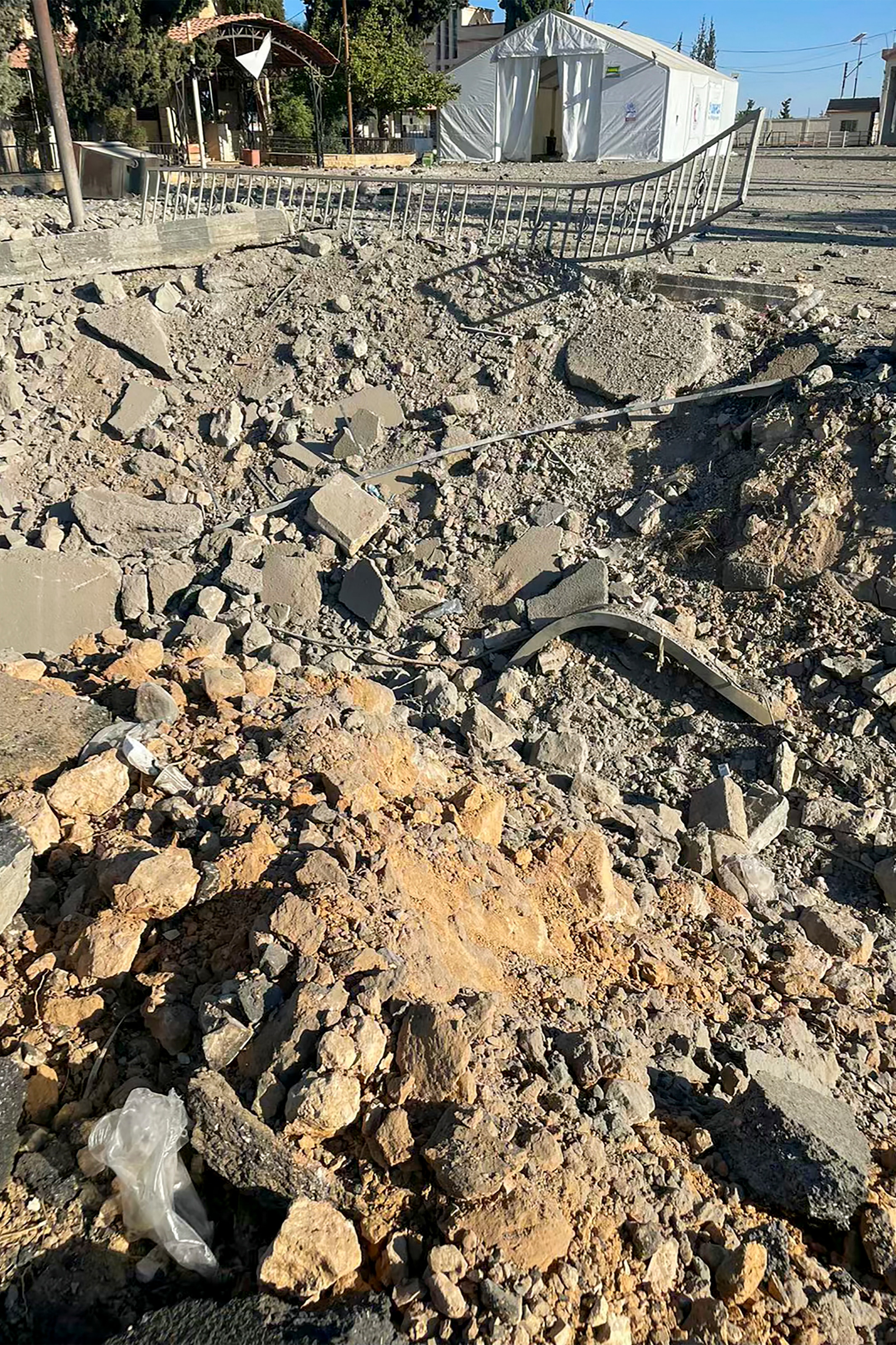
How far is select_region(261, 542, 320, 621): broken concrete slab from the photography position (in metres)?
6.09

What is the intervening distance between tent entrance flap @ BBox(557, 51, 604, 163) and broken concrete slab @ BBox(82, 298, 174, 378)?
49.5 ft

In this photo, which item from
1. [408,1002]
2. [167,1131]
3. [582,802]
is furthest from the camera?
[582,802]

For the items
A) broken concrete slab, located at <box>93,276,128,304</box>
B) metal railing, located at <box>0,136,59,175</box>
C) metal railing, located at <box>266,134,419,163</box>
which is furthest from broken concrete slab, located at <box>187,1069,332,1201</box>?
metal railing, located at <box>266,134,419,163</box>

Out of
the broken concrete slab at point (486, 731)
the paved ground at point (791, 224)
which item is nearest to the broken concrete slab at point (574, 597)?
the broken concrete slab at point (486, 731)

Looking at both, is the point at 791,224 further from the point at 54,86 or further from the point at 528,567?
the point at 54,86

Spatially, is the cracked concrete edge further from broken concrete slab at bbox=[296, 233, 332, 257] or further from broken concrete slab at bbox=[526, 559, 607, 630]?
broken concrete slab at bbox=[296, 233, 332, 257]

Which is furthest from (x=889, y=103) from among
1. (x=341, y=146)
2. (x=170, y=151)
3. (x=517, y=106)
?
(x=170, y=151)

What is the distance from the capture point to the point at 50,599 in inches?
223

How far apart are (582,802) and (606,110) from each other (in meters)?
18.9

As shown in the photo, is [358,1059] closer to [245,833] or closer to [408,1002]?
[408,1002]

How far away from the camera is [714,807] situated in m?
4.75

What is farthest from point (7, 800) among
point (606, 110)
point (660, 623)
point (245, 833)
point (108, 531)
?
point (606, 110)

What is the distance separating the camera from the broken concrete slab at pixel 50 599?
5.60m

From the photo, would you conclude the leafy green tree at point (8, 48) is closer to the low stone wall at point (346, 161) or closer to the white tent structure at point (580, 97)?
the low stone wall at point (346, 161)
